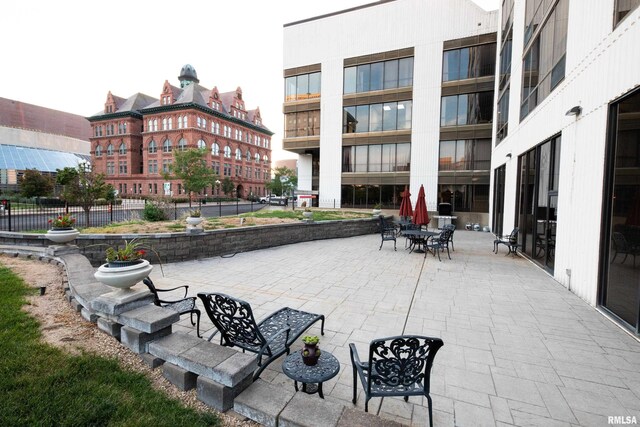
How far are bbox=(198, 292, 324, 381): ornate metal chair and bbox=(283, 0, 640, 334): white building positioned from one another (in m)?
5.25

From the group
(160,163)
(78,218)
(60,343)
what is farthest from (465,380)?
(160,163)

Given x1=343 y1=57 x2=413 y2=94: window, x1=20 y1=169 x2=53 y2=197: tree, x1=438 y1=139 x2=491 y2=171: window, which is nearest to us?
x1=438 y1=139 x2=491 y2=171: window

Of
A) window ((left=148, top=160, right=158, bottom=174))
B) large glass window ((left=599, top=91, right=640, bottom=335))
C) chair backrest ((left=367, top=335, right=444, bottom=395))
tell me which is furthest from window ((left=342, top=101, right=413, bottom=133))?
window ((left=148, top=160, right=158, bottom=174))

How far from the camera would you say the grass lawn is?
235 centimetres

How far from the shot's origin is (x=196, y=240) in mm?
8945

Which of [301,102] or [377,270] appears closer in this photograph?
[377,270]

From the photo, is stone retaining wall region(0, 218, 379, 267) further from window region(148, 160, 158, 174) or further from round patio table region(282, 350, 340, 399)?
window region(148, 160, 158, 174)

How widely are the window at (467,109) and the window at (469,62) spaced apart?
1.33 metres

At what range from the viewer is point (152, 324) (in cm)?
313

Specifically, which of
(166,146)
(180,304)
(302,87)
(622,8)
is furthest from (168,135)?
(622,8)

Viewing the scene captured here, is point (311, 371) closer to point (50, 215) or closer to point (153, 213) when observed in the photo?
point (153, 213)

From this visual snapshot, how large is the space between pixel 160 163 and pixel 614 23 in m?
57.1

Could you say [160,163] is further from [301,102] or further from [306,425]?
[306,425]

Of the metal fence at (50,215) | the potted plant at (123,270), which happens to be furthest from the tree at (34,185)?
the potted plant at (123,270)
